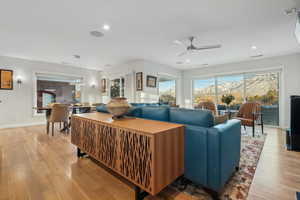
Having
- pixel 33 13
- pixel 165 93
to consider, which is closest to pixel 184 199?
pixel 33 13

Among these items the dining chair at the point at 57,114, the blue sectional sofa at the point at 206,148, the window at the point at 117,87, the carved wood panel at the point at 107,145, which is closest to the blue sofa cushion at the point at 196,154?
the blue sectional sofa at the point at 206,148

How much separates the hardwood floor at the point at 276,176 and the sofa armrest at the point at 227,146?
1.08 ft

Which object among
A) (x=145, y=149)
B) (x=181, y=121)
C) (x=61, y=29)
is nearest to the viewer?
(x=145, y=149)

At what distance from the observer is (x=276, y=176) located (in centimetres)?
184

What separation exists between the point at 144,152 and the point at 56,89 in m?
6.68

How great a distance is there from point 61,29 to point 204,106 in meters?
4.09

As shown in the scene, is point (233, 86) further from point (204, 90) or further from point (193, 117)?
point (193, 117)

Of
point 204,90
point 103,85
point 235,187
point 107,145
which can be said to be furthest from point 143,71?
point 235,187

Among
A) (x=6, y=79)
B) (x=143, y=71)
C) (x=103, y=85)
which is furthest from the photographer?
(x=103, y=85)

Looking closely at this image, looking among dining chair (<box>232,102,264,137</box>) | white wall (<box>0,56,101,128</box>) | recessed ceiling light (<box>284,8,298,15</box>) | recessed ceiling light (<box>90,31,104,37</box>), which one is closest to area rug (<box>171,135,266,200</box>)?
dining chair (<box>232,102,264,137</box>)

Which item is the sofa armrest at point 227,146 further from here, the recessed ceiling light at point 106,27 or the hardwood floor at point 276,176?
the recessed ceiling light at point 106,27

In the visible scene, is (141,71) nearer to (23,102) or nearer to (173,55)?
(173,55)

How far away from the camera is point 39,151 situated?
268 cm

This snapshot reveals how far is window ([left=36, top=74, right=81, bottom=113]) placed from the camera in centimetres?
580
